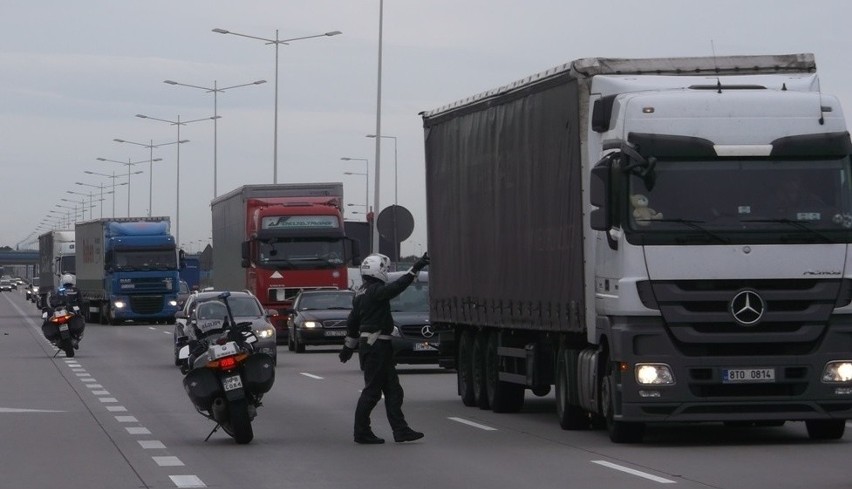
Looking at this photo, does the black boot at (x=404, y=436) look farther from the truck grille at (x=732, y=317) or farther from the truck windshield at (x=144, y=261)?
the truck windshield at (x=144, y=261)

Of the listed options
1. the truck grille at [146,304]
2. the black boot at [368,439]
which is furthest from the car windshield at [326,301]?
the truck grille at [146,304]

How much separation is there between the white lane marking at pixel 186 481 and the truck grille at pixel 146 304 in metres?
51.1

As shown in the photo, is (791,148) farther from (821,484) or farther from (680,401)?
(821,484)

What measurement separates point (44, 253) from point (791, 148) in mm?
79205

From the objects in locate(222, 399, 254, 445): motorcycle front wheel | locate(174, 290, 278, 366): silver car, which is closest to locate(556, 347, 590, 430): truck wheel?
locate(222, 399, 254, 445): motorcycle front wheel

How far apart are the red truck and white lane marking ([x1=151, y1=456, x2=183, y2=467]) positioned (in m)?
29.0

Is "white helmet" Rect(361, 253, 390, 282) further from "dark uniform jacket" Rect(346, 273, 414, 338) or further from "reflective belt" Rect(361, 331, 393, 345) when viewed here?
"reflective belt" Rect(361, 331, 393, 345)

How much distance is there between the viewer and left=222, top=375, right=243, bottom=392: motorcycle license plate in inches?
678

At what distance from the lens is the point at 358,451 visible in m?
16.3

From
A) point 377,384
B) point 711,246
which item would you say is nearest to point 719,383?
point 711,246

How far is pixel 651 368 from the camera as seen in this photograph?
52.6 feet

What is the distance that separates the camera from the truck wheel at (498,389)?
68.5ft

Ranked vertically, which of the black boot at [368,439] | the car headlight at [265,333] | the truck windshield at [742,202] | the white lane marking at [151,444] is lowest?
the white lane marking at [151,444]

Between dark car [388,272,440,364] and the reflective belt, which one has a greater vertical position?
the reflective belt
